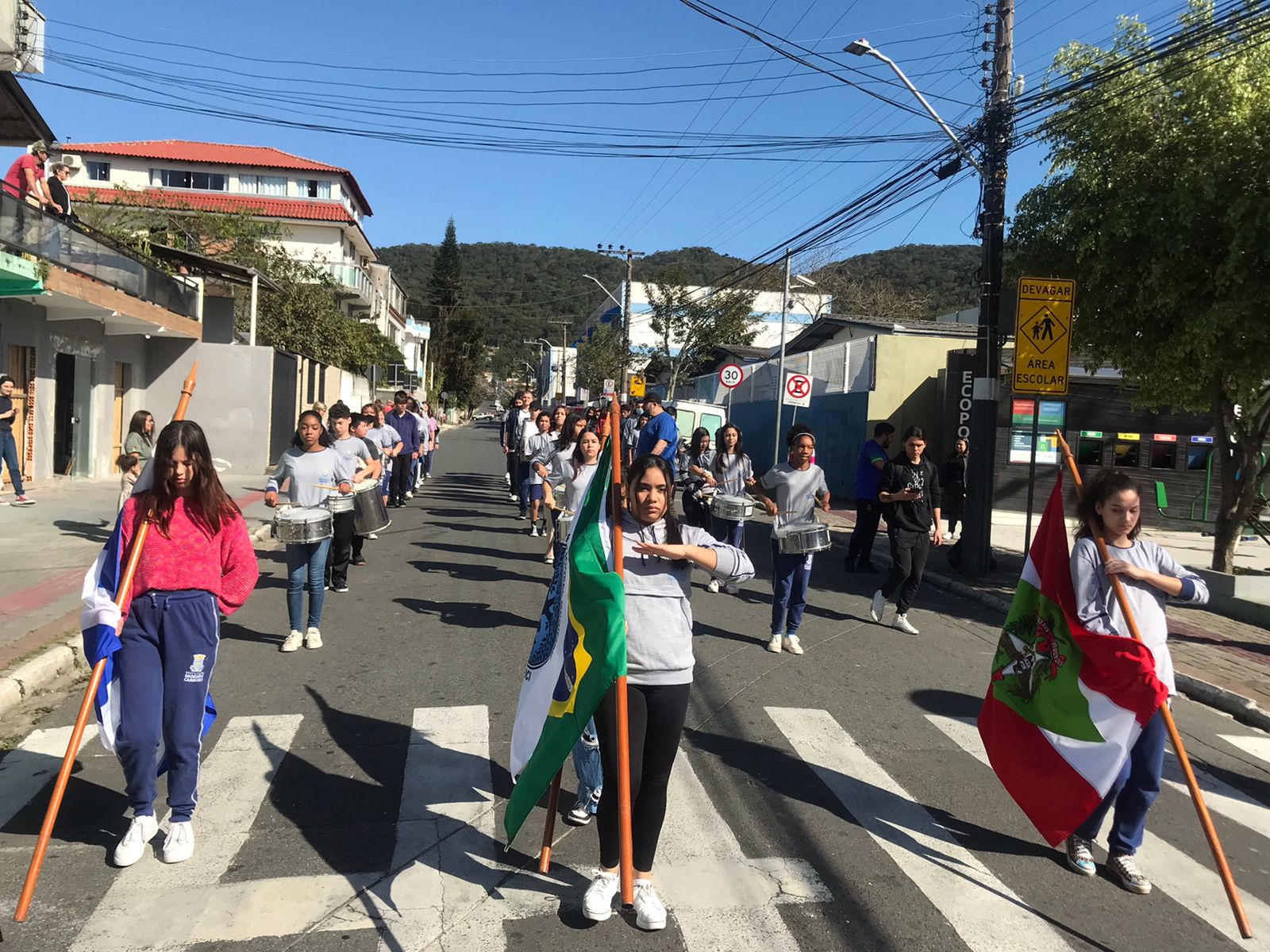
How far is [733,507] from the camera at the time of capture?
30.5 feet

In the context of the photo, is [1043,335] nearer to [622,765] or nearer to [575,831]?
[575,831]

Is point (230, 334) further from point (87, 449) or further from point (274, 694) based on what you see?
point (274, 694)

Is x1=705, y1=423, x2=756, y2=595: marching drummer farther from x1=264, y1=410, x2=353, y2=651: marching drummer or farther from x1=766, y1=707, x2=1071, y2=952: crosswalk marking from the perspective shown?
x1=766, y1=707, x2=1071, y2=952: crosswalk marking

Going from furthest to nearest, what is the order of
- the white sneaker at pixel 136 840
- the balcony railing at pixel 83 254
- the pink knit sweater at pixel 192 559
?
the balcony railing at pixel 83 254 → the pink knit sweater at pixel 192 559 → the white sneaker at pixel 136 840

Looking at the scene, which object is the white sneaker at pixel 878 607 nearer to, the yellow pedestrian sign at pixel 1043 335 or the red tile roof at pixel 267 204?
the yellow pedestrian sign at pixel 1043 335

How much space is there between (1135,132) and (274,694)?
10670mm

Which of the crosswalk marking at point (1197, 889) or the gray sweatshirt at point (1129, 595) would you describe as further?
the gray sweatshirt at point (1129, 595)

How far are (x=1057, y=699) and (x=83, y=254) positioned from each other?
1584 centimetres

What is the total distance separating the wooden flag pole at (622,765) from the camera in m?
3.37

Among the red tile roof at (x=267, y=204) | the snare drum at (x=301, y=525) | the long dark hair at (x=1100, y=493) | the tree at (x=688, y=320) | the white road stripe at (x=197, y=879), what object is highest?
the red tile roof at (x=267, y=204)

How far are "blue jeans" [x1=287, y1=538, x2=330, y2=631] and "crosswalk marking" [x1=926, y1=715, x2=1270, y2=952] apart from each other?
561cm

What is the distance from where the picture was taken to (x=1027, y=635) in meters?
4.74

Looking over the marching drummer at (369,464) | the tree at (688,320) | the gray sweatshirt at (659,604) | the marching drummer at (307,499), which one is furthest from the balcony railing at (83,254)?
the tree at (688,320)

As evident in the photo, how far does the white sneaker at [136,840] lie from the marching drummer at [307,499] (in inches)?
133
